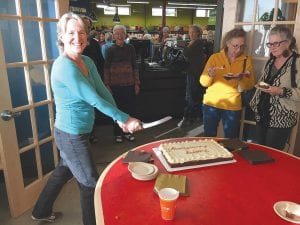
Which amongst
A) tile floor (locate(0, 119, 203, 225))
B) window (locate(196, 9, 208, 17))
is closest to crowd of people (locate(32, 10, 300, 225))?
tile floor (locate(0, 119, 203, 225))

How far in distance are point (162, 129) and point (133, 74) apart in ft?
3.70

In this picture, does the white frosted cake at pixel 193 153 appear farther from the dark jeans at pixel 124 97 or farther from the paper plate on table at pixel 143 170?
the dark jeans at pixel 124 97

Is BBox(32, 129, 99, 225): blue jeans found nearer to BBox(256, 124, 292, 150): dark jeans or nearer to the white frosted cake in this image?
the white frosted cake

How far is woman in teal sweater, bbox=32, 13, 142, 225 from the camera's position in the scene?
4.66 ft

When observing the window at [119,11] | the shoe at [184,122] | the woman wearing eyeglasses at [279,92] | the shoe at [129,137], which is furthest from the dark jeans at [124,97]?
the window at [119,11]

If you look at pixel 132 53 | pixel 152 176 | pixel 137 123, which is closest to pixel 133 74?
pixel 132 53

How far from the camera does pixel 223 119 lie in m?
2.49

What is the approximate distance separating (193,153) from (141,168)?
0.31 meters

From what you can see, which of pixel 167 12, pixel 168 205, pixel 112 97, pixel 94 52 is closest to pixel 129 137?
pixel 94 52

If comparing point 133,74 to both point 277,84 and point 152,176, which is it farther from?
point 152,176

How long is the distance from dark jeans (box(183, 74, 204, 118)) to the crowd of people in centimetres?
120

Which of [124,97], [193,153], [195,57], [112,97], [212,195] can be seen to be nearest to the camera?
[212,195]

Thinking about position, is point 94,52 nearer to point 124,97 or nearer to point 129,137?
point 124,97

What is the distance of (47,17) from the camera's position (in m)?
2.18
